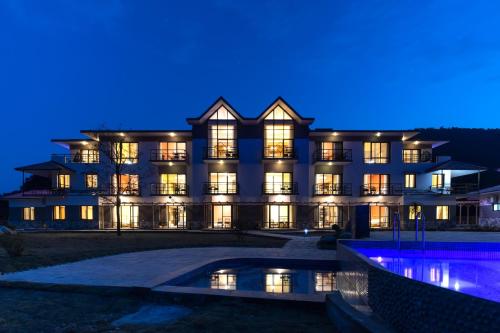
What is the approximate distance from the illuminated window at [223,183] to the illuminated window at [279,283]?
62.7 feet

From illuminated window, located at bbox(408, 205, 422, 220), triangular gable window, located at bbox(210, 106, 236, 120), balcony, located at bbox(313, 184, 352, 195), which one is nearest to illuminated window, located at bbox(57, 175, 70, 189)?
triangular gable window, located at bbox(210, 106, 236, 120)

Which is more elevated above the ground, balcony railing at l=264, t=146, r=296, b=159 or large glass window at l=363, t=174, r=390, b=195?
balcony railing at l=264, t=146, r=296, b=159

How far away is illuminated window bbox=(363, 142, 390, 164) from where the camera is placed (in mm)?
30984

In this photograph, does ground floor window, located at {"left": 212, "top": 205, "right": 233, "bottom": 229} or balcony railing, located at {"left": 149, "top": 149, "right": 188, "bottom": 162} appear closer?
ground floor window, located at {"left": 212, "top": 205, "right": 233, "bottom": 229}

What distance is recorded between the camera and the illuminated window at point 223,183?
3017 centimetres

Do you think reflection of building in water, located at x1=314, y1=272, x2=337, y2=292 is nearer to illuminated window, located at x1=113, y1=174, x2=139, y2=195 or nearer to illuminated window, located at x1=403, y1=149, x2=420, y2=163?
illuminated window, located at x1=113, y1=174, x2=139, y2=195

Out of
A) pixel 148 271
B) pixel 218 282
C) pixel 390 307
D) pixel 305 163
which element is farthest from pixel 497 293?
pixel 305 163

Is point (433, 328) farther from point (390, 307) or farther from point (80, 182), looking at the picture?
point (80, 182)

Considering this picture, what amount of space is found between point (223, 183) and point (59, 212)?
15.1 metres

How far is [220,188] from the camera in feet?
99.6

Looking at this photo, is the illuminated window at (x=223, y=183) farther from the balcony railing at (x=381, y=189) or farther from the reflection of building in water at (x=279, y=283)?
the reflection of building in water at (x=279, y=283)

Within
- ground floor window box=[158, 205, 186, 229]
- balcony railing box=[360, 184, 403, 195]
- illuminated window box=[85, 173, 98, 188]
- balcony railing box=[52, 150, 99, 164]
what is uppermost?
balcony railing box=[52, 150, 99, 164]

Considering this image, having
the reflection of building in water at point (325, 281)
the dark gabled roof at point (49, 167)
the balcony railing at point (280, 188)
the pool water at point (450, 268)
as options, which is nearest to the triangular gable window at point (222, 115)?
the balcony railing at point (280, 188)

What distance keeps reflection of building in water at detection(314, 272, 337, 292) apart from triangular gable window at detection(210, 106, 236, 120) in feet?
67.9
